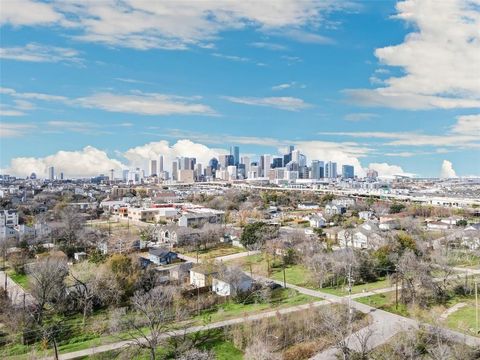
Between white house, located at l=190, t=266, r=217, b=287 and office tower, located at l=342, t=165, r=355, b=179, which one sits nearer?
white house, located at l=190, t=266, r=217, b=287

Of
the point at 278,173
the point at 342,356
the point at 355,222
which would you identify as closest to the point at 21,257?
the point at 342,356

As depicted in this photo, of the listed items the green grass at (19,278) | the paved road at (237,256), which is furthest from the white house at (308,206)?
the green grass at (19,278)

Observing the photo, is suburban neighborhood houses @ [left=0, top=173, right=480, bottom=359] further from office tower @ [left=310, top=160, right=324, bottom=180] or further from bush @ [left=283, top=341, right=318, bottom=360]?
office tower @ [left=310, top=160, right=324, bottom=180]

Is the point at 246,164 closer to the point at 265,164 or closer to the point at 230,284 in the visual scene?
the point at 265,164

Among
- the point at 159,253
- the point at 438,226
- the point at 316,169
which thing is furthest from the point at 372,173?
the point at 159,253

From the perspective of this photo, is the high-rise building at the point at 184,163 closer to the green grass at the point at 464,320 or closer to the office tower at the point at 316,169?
the office tower at the point at 316,169

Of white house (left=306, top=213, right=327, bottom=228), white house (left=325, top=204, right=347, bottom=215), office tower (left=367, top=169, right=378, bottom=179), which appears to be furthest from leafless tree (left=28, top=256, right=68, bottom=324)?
office tower (left=367, top=169, right=378, bottom=179)

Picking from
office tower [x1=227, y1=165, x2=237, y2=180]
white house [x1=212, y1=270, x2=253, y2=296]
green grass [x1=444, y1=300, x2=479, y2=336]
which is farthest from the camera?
office tower [x1=227, y1=165, x2=237, y2=180]
